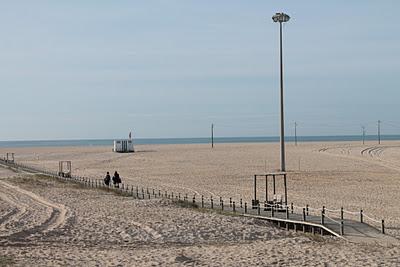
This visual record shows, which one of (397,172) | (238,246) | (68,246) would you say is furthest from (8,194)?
(397,172)

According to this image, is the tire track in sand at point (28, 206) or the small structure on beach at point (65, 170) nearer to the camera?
the tire track in sand at point (28, 206)

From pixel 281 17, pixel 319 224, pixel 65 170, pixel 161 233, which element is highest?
pixel 281 17

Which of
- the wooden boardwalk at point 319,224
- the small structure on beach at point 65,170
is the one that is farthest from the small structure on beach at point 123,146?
the wooden boardwalk at point 319,224

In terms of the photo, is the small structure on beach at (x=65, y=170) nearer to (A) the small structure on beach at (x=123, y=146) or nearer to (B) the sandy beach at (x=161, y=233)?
(B) the sandy beach at (x=161, y=233)

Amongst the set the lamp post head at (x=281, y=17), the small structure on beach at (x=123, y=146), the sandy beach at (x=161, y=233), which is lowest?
the sandy beach at (x=161, y=233)

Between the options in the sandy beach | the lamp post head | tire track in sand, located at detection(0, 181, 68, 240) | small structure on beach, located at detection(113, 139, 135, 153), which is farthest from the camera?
small structure on beach, located at detection(113, 139, 135, 153)

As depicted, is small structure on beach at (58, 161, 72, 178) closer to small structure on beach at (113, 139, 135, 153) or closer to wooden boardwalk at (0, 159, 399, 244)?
wooden boardwalk at (0, 159, 399, 244)

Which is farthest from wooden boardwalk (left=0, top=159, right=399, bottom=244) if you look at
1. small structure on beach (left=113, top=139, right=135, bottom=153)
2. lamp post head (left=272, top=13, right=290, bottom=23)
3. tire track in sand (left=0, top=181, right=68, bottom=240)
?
small structure on beach (left=113, top=139, right=135, bottom=153)

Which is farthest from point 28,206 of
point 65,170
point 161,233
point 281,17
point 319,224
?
point 65,170

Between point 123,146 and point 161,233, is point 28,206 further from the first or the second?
point 123,146

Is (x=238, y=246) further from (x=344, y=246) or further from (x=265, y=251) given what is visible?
(x=344, y=246)

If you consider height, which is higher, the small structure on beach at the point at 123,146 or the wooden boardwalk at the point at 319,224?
the small structure on beach at the point at 123,146

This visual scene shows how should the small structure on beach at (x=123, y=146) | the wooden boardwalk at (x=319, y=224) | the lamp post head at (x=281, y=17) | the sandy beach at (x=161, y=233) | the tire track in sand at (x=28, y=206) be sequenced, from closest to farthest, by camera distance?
the sandy beach at (x=161, y=233) < the wooden boardwalk at (x=319, y=224) < the tire track in sand at (x=28, y=206) < the lamp post head at (x=281, y=17) < the small structure on beach at (x=123, y=146)

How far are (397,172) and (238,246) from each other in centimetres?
3306
